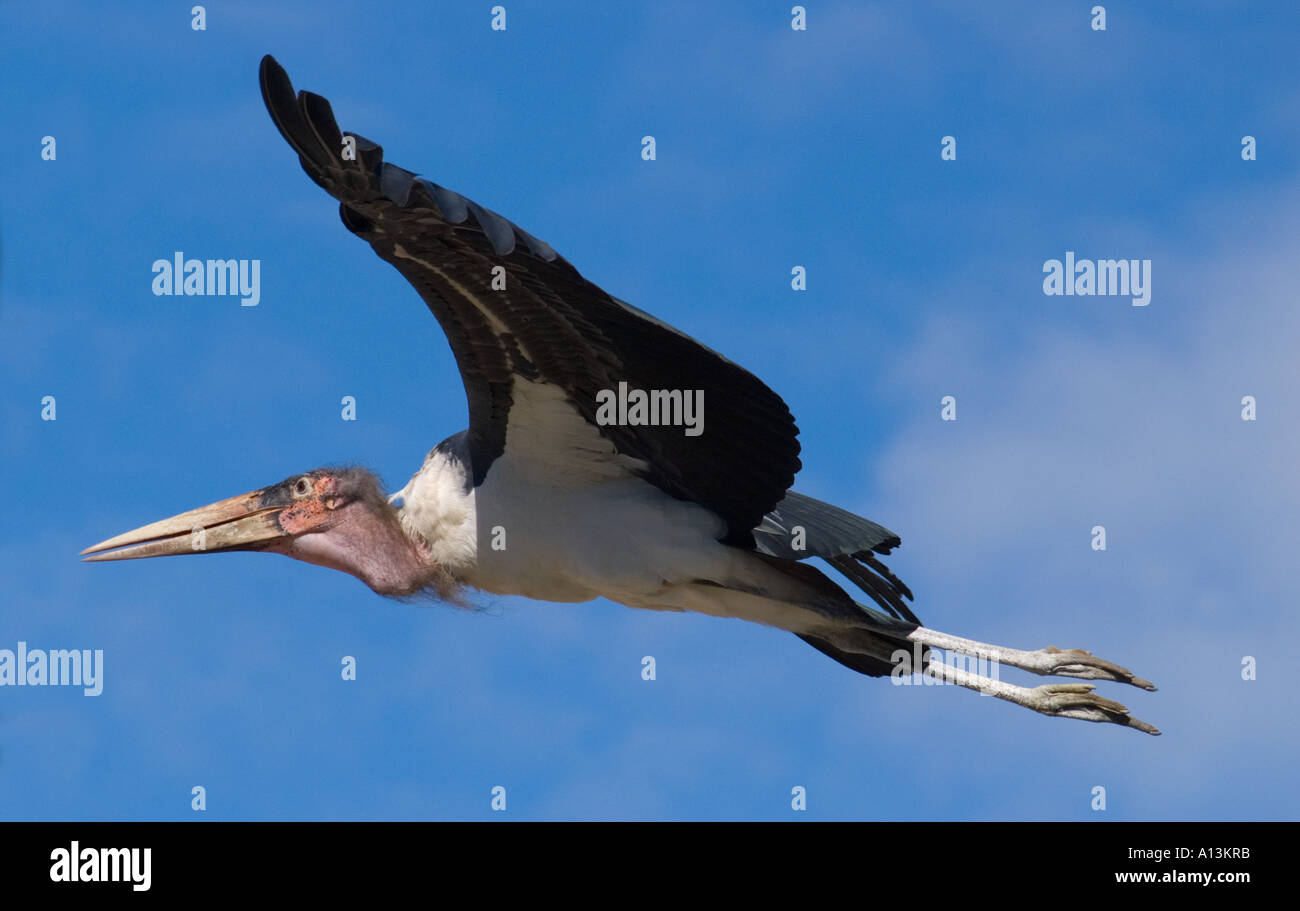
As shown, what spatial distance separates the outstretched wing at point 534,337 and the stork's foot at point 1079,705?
5.83 feet

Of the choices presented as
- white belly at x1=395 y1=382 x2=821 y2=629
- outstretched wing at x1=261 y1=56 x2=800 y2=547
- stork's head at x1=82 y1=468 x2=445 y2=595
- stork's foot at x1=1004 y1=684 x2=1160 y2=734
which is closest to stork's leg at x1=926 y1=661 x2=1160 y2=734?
stork's foot at x1=1004 y1=684 x2=1160 y2=734

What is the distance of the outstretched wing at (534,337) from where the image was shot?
7340 millimetres

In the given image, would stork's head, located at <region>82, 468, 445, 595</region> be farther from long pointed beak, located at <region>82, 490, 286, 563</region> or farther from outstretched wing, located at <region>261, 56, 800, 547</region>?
outstretched wing, located at <region>261, 56, 800, 547</region>

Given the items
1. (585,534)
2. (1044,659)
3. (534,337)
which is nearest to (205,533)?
(585,534)

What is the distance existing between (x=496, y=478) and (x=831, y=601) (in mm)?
1901

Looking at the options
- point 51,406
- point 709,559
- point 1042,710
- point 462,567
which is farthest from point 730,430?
point 51,406

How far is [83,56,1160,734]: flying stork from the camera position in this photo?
8812 millimetres

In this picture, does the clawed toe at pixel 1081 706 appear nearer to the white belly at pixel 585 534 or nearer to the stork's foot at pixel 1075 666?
the stork's foot at pixel 1075 666

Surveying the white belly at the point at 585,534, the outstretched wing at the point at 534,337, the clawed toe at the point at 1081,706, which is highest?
the outstretched wing at the point at 534,337

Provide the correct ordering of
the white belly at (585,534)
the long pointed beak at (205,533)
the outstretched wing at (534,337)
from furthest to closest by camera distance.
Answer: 1. the long pointed beak at (205,533)
2. the white belly at (585,534)
3. the outstretched wing at (534,337)

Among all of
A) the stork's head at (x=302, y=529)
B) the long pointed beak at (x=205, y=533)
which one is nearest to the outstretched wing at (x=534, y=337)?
the stork's head at (x=302, y=529)

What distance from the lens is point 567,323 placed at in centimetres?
875

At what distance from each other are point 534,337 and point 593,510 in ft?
3.90

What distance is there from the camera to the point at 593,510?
31.7ft
